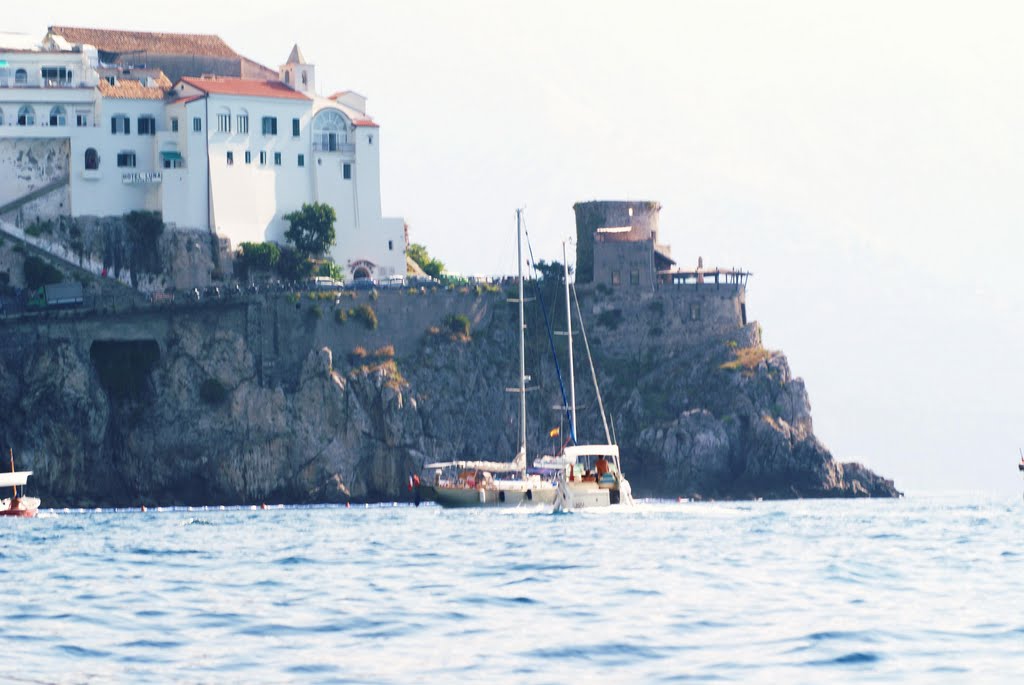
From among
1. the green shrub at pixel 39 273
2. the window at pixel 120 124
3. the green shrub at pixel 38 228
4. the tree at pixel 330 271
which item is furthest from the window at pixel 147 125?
the tree at pixel 330 271

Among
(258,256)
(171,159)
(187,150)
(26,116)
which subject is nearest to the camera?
(26,116)

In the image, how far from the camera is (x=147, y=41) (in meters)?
140

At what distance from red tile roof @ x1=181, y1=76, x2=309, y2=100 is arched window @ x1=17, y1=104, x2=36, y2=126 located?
9139mm

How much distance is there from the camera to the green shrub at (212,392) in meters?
120

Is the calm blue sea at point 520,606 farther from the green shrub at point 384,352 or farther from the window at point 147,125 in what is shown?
the window at point 147,125

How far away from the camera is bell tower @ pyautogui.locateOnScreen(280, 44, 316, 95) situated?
446 feet

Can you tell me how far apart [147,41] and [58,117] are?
13127mm

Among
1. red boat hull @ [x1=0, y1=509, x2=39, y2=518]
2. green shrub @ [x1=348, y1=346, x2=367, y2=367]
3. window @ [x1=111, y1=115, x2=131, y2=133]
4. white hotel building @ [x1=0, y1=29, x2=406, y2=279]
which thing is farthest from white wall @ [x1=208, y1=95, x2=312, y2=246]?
red boat hull @ [x1=0, y1=509, x2=39, y2=518]

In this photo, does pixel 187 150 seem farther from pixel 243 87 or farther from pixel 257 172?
pixel 243 87

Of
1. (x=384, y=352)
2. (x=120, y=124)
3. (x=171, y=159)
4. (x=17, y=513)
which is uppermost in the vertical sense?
(x=120, y=124)

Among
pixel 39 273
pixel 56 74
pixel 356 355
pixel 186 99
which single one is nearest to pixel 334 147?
pixel 186 99

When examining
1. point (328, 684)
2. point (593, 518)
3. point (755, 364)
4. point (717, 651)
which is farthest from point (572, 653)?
point (755, 364)

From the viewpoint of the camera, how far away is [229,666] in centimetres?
3672

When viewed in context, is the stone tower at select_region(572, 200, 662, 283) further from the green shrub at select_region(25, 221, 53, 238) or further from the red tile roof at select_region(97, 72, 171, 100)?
the green shrub at select_region(25, 221, 53, 238)
